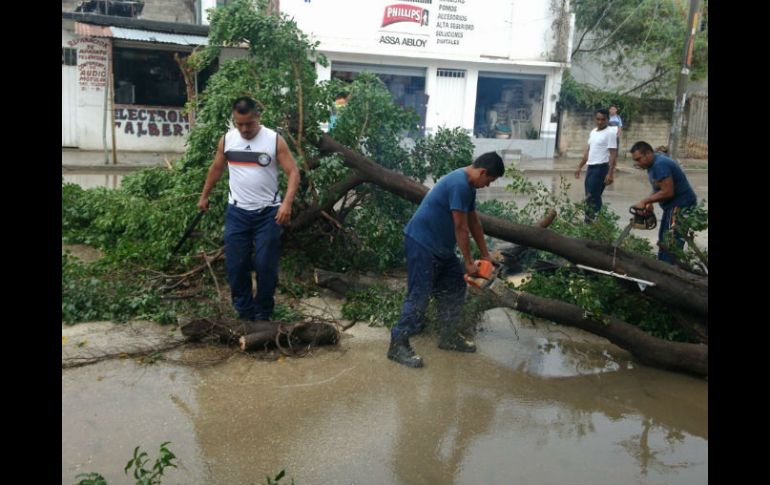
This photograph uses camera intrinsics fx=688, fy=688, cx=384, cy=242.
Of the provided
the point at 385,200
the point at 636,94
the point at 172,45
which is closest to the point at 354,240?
the point at 385,200

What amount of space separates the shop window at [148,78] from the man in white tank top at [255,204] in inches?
525

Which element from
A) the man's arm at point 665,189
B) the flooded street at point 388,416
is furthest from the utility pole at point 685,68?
the flooded street at point 388,416

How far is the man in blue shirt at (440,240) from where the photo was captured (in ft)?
16.4

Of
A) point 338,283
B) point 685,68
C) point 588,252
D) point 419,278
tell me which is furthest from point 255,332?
point 685,68

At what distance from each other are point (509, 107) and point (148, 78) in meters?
10.7

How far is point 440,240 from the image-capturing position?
5223 mm

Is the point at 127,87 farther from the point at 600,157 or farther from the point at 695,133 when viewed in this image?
the point at 695,133

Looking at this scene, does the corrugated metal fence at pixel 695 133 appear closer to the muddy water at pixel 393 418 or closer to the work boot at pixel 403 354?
the muddy water at pixel 393 418

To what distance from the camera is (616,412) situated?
464 cm

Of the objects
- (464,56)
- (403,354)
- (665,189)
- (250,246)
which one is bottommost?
(403,354)

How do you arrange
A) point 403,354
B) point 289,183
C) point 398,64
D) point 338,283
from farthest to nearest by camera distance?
1. point 398,64
2. point 338,283
3. point 289,183
4. point 403,354
